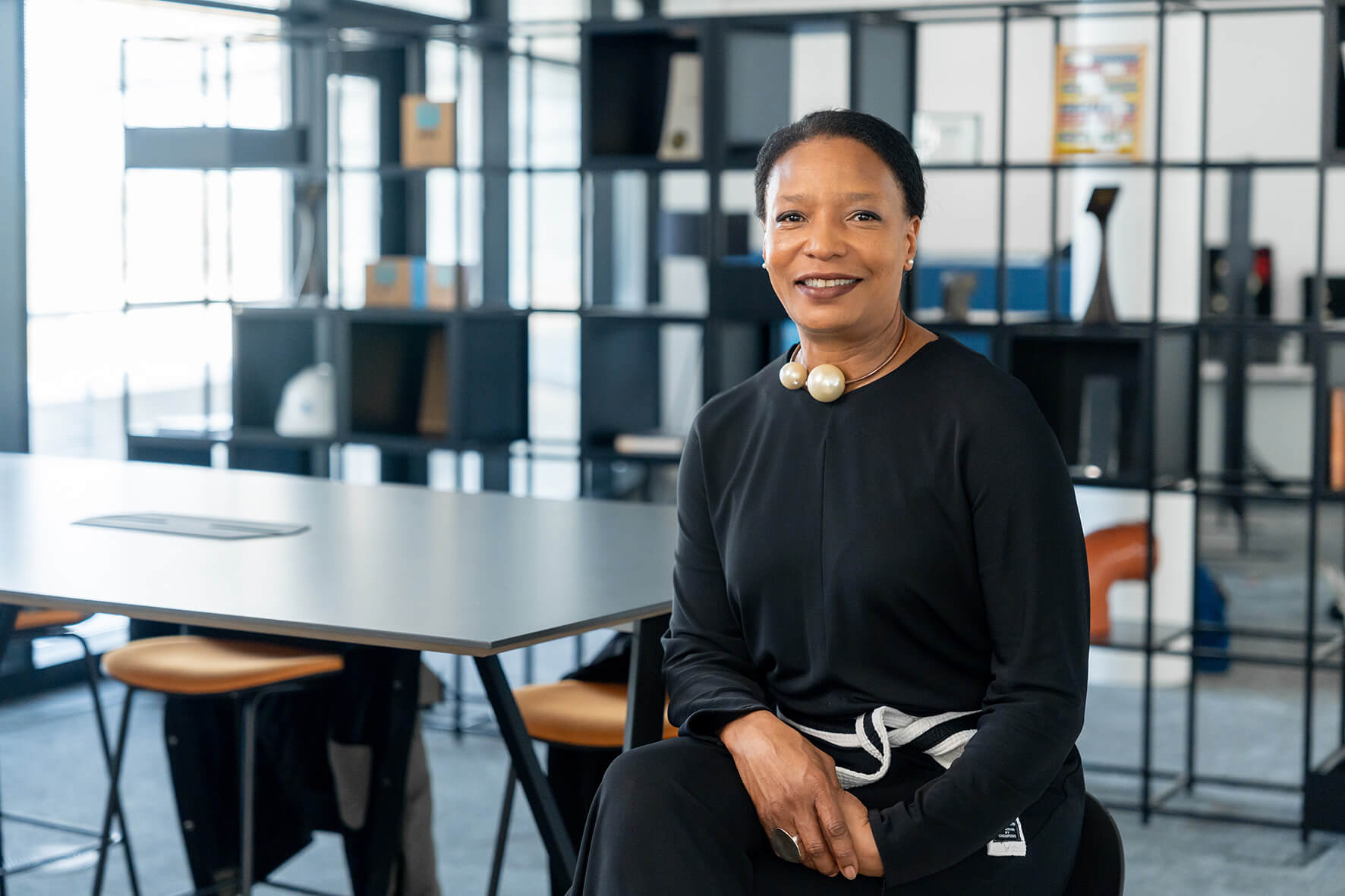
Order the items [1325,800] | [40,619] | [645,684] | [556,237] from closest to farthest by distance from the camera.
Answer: [645,684] < [40,619] < [1325,800] < [556,237]

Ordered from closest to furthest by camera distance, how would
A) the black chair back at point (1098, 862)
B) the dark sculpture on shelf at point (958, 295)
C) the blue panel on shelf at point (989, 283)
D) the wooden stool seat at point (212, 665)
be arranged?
the black chair back at point (1098, 862) < the wooden stool seat at point (212, 665) < the dark sculpture on shelf at point (958, 295) < the blue panel on shelf at point (989, 283)

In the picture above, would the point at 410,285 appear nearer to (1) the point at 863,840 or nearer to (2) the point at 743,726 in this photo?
(2) the point at 743,726

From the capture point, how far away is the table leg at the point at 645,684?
226 cm

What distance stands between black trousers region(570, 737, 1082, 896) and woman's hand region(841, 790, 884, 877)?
19 millimetres

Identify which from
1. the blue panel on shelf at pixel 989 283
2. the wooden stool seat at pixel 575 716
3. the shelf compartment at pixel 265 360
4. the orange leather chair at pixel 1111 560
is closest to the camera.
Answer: the wooden stool seat at pixel 575 716

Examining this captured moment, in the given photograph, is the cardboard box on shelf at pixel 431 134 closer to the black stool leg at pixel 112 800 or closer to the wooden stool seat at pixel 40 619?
the wooden stool seat at pixel 40 619

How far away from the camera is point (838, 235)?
174 cm

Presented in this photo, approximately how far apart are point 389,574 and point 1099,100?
2.46 m

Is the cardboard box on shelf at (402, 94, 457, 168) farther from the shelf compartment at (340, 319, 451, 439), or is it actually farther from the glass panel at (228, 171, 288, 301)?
the glass panel at (228, 171, 288, 301)

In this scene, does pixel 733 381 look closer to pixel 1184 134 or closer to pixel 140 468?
pixel 140 468

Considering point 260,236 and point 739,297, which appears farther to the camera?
point 260,236

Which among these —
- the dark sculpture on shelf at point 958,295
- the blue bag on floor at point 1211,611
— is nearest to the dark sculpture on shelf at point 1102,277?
the dark sculpture on shelf at point 958,295

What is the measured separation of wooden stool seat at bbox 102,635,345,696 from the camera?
2633 millimetres

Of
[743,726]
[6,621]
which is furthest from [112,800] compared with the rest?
[743,726]
